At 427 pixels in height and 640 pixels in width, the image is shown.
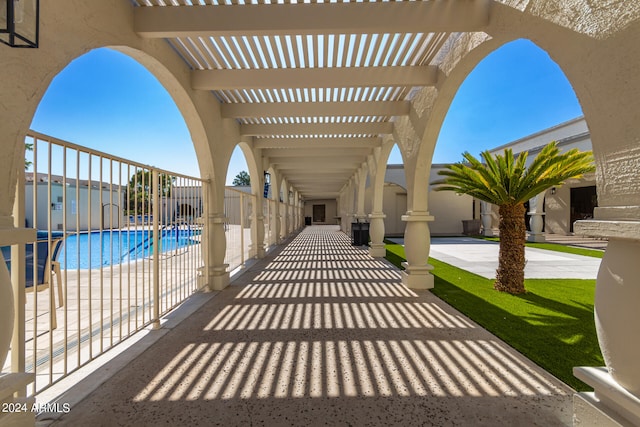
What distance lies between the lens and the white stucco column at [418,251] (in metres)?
5.17

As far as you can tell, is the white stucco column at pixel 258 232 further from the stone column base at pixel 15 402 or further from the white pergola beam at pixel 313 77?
the stone column base at pixel 15 402

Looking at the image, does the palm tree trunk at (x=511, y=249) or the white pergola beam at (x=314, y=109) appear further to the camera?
the white pergola beam at (x=314, y=109)

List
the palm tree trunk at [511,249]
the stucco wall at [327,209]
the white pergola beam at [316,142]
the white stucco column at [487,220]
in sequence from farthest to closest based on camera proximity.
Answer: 1. the stucco wall at [327,209]
2. the white stucco column at [487,220]
3. the white pergola beam at [316,142]
4. the palm tree trunk at [511,249]

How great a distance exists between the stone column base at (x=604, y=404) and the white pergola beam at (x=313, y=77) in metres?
3.83

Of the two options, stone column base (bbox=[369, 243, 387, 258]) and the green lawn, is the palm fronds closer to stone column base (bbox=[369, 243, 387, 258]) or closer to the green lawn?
the green lawn

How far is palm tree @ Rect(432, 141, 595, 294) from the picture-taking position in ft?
15.8

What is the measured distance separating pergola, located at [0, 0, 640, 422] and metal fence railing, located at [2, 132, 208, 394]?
33 centimetres

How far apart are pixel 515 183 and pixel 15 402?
6232 mm

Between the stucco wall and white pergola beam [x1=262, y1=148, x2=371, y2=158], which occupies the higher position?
white pergola beam [x1=262, y1=148, x2=371, y2=158]

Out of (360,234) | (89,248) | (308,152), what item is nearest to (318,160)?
(308,152)

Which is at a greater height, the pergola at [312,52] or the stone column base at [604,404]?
the pergola at [312,52]

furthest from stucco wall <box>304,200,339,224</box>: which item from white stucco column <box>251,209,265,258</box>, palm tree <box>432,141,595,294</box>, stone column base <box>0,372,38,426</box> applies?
stone column base <box>0,372,38,426</box>

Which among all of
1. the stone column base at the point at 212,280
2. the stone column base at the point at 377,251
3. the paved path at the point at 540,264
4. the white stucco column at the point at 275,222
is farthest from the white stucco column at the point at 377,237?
the stone column base at the point at 212,280

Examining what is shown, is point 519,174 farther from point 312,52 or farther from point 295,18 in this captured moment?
point 295,18
